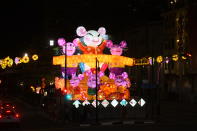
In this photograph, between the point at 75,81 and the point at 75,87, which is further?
the point at 75,87

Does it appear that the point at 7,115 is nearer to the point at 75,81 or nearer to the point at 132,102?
the point at 132,102

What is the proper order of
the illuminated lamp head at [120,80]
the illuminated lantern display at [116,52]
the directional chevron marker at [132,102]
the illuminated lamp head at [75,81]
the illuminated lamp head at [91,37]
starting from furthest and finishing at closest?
the illuminated lantern display at [116,52] < the illuminated lamp head at [120,80] < the illuminated lamp head at [91,37] < the illuminated lamp head at [75,81] < the directional chevron marker at [132,102]

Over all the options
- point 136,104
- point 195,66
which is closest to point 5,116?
point 136,104

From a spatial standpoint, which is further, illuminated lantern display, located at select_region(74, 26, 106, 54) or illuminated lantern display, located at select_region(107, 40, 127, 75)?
illuminated lantern display, located at select_region(107, 40, 127, 75)

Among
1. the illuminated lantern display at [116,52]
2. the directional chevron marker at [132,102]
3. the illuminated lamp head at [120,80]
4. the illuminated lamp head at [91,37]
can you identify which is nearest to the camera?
the directional chevron marker at [132,102]

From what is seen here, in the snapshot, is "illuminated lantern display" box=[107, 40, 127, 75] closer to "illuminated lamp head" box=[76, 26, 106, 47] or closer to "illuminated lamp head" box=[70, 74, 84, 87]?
"illuminated lamp head" box=[76, 26, 106, 47]

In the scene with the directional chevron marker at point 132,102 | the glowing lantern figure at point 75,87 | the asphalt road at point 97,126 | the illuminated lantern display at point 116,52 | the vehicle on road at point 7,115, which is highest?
the illuminated lantern display at point 116,52

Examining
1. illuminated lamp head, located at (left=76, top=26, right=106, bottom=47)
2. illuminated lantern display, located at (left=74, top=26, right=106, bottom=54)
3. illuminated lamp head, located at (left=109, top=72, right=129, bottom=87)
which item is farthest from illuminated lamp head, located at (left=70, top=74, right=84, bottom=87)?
illuminated lamp head, located at (left=76, top=26, right=106, bottom=47)

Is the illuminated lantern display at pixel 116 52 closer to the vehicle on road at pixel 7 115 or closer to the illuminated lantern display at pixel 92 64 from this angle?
the illuminated lantern display at pixel 92 64

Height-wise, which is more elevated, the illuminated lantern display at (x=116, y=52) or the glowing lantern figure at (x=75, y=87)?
the illuminated lantern display at (x=116, y=52)

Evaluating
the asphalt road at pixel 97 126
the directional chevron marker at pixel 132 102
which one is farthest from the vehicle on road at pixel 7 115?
the directional chevron marker at pixel 132 102

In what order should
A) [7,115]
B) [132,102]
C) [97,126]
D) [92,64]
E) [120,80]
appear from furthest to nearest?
[92,64] → [120,80] → [132,102] → [97,126] → [7,115]

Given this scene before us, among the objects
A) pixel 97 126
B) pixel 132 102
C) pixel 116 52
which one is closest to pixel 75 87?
pixel 116 52

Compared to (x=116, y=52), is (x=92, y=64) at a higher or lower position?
lower
